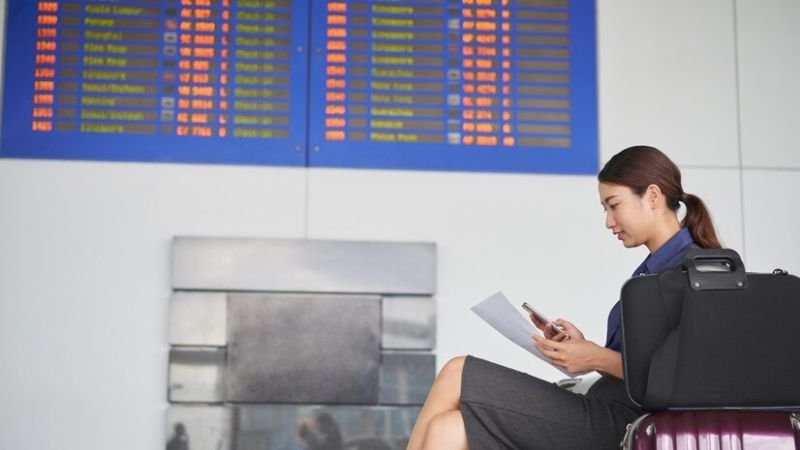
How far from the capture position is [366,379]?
2.72 meters

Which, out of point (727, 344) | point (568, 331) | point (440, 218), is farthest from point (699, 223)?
point (440, 218)

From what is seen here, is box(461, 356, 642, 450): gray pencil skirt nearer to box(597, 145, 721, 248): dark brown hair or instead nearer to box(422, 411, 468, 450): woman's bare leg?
box(422, 411, 468, 450): woman's bare leg

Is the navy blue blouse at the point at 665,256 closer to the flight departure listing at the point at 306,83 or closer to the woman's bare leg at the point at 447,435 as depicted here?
the woman's bare leg at the point at 447,435

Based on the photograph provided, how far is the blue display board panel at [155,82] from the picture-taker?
110 inches

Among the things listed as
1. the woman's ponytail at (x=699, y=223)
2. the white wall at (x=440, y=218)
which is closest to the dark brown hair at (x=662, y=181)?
the woman's ponytail at (x=699, y=223)

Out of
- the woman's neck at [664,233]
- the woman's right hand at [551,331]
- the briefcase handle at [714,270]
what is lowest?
the woman's right hand at [551,331]

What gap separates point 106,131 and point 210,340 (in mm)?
684

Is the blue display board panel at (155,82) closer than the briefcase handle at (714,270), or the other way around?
the briefcase handle at (714,270)

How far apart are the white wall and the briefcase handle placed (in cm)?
135

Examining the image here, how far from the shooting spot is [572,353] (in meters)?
1.73

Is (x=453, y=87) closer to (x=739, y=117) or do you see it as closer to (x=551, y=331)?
(x=739, y=117)

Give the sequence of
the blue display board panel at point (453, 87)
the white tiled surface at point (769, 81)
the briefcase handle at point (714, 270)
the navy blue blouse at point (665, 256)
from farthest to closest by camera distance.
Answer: the white tiled surface at point (769, 81) → the blue display board panel at point (453, 87) → the navy blue blouse at point (665, 256) → the briefcase handle at point (714, 270)

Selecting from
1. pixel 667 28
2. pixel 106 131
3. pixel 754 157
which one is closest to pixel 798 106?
pixel 754 157

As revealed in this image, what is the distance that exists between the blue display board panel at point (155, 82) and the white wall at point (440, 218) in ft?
0.23
